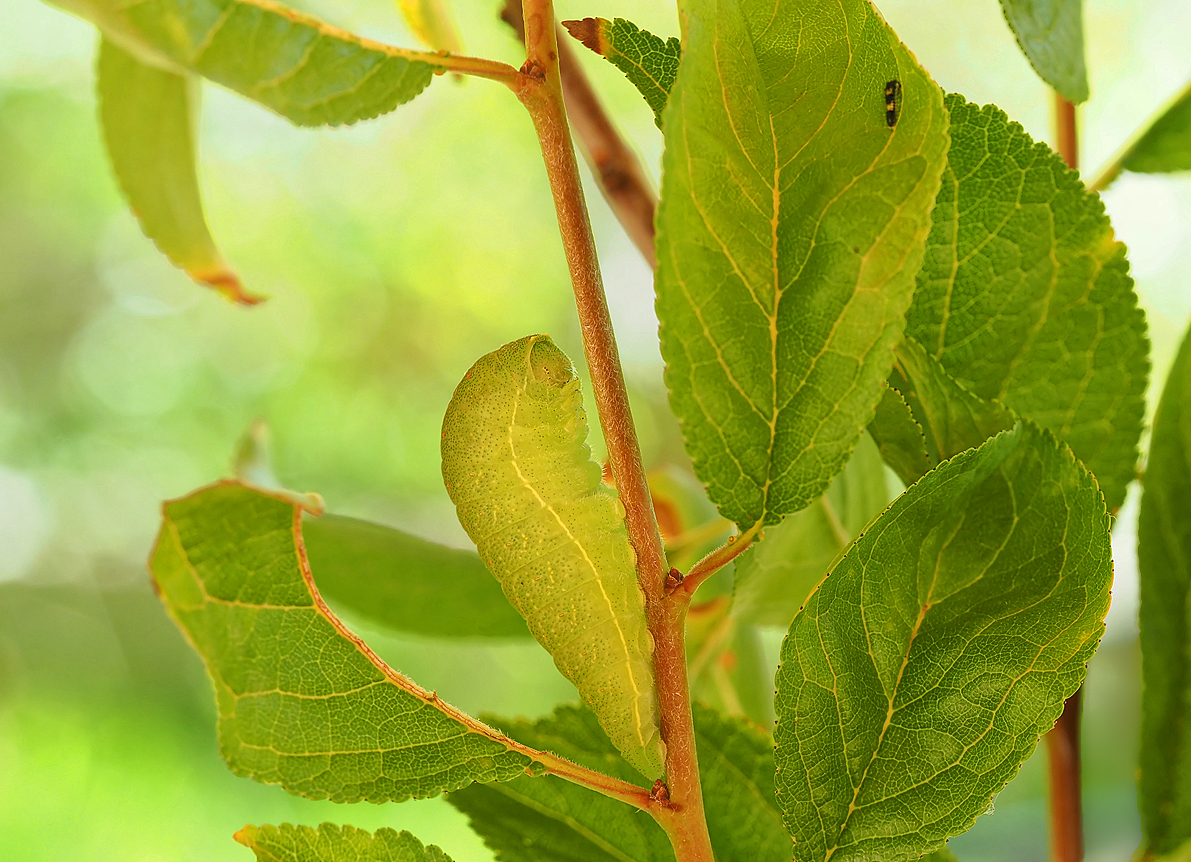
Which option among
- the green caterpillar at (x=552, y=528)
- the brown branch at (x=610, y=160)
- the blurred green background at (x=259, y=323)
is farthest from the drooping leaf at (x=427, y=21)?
the blurred green background at (x=259, y=323)

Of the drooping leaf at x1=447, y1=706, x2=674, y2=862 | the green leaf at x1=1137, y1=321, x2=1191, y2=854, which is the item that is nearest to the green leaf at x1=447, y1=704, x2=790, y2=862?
the drooping leaf at x1=447, y1=706, x2=674, y2=862

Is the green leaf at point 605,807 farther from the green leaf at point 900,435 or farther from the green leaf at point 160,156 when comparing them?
the green leaf at point 160,156

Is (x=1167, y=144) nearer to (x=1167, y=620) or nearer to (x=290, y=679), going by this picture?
(x=1167, y=620)

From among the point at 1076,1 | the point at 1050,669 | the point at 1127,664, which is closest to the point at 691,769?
the point at 1050,669

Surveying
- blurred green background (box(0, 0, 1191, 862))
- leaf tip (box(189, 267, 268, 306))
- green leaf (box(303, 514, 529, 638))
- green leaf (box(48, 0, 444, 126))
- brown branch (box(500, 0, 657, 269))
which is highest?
blurred green background (box(0, 0, 1191, 862))

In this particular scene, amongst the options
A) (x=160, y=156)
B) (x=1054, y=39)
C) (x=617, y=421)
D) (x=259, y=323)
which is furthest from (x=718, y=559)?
(x=259, y=323)

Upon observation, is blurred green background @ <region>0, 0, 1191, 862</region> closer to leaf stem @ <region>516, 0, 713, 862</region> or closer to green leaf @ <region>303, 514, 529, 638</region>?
green leaf @ <region>303, 514, 529, 638</region>

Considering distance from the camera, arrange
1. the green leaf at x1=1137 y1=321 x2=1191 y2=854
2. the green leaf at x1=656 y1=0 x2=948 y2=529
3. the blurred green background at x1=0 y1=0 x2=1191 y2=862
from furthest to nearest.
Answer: the blurred green background at x1=0 y1=0 x2=1191 y2=862
the green leaf at x1=1137 y1=321 x2=1191 y2=854
the green leaf at x1=656 y1=0 x2=948 y2=529
